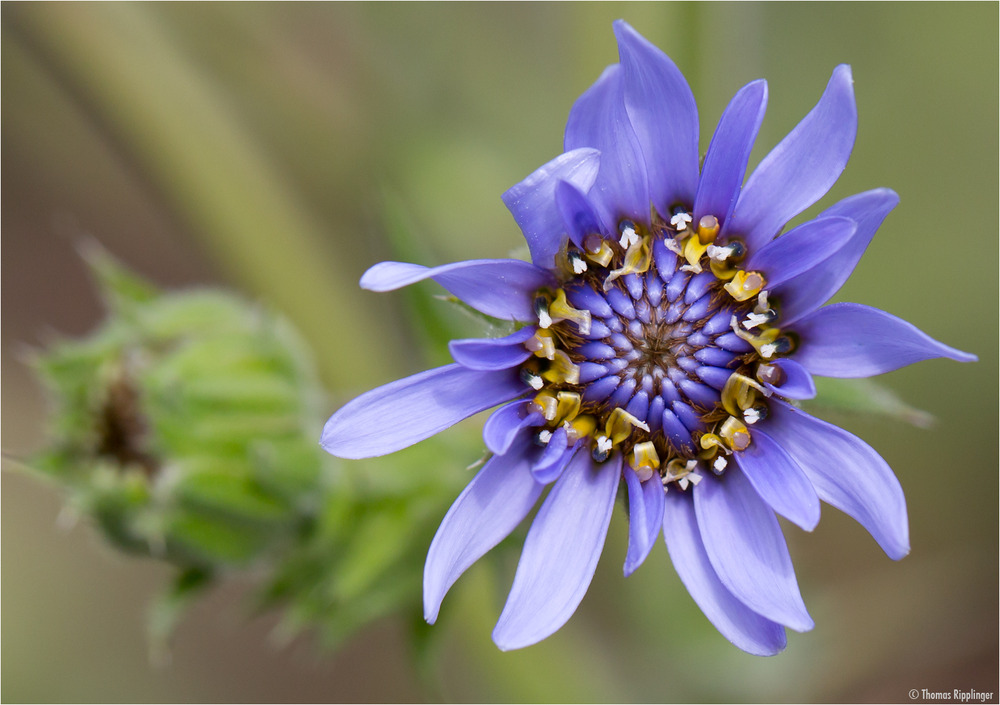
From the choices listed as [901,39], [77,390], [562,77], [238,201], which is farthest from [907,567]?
[77,390]

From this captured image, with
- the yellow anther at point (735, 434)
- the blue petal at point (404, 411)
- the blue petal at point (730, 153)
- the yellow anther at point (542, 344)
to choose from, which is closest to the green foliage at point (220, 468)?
the blue petal at point (404, 411)

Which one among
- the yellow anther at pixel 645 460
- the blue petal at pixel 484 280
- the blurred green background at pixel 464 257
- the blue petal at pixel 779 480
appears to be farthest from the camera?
the blurred green background at pixel 464 257

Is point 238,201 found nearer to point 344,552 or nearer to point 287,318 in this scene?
point 287,318

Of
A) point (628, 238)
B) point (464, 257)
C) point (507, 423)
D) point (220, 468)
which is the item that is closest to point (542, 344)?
point (507, 423)

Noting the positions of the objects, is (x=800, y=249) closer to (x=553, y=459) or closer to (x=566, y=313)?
(x=566, y=313)

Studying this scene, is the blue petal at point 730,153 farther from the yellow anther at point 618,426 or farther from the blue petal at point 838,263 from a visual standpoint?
the yellow anther at point 618,426

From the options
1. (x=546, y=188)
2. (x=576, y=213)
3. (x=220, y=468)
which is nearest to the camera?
(x=546, y=188)

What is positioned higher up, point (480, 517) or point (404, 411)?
point (404, 411)
